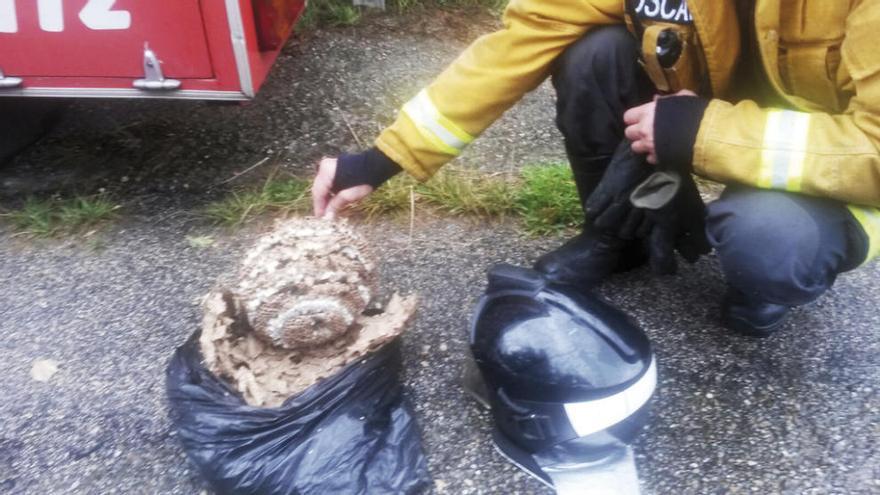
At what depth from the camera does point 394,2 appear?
4.08 m

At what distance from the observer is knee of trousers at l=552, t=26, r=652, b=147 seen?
1871 mm

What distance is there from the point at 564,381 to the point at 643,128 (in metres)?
0.54

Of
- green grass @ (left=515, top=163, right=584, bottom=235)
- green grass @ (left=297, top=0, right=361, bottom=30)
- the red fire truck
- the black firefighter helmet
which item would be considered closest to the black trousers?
the black firefighter helmet

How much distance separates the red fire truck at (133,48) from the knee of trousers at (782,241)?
4.37 feet

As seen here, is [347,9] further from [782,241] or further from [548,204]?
[782,241]

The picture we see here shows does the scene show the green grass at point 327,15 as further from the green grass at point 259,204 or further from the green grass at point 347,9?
the green grass at point 259,204

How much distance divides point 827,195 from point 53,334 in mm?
1861

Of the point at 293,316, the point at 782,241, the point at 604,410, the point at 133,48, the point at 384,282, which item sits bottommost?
the point at 384,282

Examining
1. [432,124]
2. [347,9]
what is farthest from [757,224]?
[347,9]

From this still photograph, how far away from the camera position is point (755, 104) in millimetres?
1700

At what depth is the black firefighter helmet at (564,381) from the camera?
5.31 ft

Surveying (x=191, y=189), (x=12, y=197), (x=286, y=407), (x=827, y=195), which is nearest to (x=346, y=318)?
(x=286, y=407)

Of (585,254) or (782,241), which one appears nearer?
(782,241)

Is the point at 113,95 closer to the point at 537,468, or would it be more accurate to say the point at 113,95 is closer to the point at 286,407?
the point at 286,407
